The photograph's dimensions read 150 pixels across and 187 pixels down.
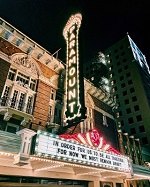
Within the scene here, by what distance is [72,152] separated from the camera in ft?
28.8

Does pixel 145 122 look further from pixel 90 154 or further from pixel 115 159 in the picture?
pixel 90 154

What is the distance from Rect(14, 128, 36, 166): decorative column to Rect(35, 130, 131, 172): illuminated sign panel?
354 millimetres

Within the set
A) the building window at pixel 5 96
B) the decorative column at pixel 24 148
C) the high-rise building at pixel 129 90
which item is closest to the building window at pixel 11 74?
the building window at pixel 5 96

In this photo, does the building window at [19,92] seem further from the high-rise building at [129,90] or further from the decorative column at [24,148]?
the high-rise building at [129,90]

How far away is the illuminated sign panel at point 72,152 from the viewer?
7.49 meters

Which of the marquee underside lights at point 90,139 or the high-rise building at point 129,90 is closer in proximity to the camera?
the marquee underside lights at point 90,139

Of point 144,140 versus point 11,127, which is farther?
point 144,140

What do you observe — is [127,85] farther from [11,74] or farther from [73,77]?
[11,74]

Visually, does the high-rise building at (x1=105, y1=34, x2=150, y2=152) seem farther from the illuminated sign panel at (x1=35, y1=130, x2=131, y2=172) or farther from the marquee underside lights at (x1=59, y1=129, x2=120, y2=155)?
the marquee underside lights at (x1=59, y1=129, x2=120, y2=155)

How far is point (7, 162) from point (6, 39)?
30.2 feet

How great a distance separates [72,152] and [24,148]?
9.56 feet

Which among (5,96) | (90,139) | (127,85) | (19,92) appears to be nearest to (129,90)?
(127,85)

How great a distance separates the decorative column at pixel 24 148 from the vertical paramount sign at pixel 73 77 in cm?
414

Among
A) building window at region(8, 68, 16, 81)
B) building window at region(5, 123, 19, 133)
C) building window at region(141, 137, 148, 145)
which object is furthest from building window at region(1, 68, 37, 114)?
building window at region(141, 137, 148, 145)
